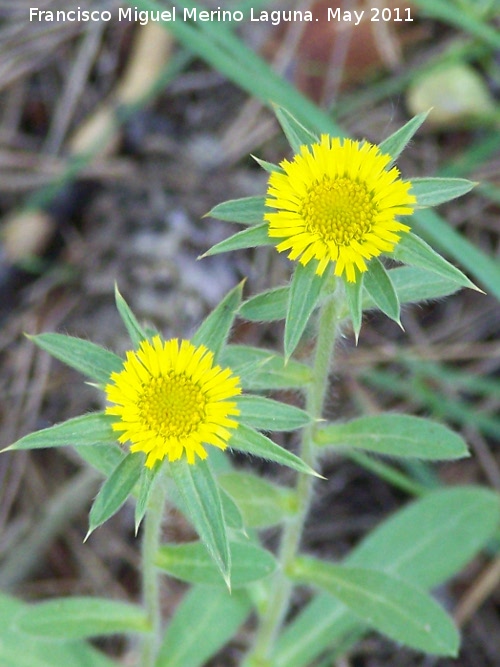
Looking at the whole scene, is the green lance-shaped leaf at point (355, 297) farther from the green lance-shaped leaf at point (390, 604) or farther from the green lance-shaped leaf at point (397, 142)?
the green lance-shaped leaf at point (390, 604)

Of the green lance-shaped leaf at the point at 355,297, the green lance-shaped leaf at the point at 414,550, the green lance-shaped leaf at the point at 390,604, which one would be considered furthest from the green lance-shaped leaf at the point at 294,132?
the green lance-shaped leaf at the point at 414,550

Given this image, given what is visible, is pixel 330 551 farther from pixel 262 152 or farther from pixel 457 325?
pixel 262 152

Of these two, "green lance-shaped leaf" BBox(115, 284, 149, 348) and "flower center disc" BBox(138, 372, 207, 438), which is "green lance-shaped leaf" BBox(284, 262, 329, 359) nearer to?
"flower center disc" BBox(138, 372, 207, 438)

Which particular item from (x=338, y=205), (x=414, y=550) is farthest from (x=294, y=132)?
(x=414, y=550)

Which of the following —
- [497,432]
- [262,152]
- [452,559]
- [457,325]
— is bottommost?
[452,559]

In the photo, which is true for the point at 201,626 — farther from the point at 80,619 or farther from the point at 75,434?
the point at 75,434

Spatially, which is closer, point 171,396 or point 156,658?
point 171,396

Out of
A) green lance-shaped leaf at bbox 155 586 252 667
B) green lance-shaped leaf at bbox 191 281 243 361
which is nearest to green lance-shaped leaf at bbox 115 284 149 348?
green lance-shaped leaf at bbox 191 281 243 361

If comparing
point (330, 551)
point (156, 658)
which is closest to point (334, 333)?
point (156, 658)
